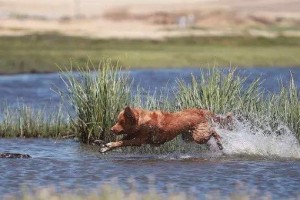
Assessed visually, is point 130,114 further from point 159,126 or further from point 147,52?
point 147,52

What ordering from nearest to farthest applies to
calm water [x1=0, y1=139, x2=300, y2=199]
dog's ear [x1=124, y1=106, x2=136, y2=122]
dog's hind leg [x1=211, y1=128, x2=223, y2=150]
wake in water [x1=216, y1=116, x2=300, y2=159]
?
calm water [x1=0, y1=139, x2=300, y2=199], dog's ear [x1=124, y1=106, x2=136, y2=122], dog's hind leg [x1=211, y1=128, x2=223, y2=150], wake in water [x1=216, y1=116, x2=300, y2=159]

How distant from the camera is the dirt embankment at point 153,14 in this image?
101m

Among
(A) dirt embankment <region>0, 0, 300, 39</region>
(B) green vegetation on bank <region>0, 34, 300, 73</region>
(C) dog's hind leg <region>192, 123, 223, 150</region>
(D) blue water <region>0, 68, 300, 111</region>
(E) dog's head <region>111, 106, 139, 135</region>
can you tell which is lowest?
(C) dog's hind leg <region>192, 123, 223, 150</region>

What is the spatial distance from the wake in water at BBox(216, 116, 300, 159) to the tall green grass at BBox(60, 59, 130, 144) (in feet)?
7.26

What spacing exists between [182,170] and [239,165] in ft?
3.48

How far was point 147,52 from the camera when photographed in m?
48.5

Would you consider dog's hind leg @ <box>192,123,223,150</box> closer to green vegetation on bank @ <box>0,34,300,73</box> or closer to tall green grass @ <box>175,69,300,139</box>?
tall green grass @ <box>175,69,300,139</box>

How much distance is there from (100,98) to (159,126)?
7.29ft

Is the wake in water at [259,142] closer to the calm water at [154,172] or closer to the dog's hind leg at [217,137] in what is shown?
the dog's hind leg at [217,137]

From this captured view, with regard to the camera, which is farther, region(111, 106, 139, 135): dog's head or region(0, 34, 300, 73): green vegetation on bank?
region(0, 34, 300, 73): green vegetation on bank

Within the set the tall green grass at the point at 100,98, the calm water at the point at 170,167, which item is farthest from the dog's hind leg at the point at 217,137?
the tall green grass at the point at 100,98

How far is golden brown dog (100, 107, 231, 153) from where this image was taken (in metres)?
15.6

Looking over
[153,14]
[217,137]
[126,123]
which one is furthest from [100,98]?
[153,14]

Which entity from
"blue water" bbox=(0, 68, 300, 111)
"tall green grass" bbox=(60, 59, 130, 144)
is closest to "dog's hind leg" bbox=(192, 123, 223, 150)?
"tall green grass" bbox=(60, 59, 130, 144)
